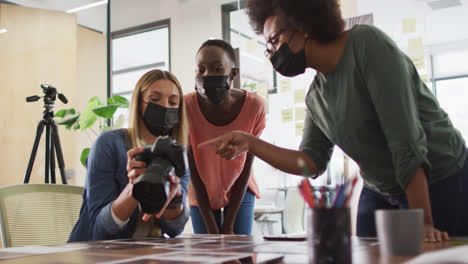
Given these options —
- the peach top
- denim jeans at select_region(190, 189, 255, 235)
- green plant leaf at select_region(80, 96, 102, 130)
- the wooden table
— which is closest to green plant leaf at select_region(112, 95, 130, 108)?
green plant leaf at select_region(80, 96, 102, 130)

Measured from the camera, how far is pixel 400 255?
2.03ft

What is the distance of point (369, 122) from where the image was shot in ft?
3.18

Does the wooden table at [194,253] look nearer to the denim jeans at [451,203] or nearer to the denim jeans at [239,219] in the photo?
the denim jeans at [451,203]

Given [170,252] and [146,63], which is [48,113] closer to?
[146,63]

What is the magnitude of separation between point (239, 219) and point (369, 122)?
2.86 feet

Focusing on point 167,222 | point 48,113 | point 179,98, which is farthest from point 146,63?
point 167,222

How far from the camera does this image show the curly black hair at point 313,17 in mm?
1053

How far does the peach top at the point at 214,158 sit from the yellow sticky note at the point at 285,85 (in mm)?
1464

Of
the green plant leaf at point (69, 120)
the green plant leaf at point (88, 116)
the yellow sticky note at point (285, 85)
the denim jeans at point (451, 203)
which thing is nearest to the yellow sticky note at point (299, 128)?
the yellow sticky note at point (285, 85)

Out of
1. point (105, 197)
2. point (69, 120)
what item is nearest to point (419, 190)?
point (105, 197)

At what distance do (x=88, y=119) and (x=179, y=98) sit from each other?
74.7 inches

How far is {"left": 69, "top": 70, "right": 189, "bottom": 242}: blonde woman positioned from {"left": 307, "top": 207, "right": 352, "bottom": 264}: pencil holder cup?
46cm

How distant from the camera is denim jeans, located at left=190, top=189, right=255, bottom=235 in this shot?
5.49ft

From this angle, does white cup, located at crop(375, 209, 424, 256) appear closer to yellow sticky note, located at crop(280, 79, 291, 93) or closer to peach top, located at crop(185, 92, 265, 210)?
peach top, located at crop(185, 92, 265, 210)
